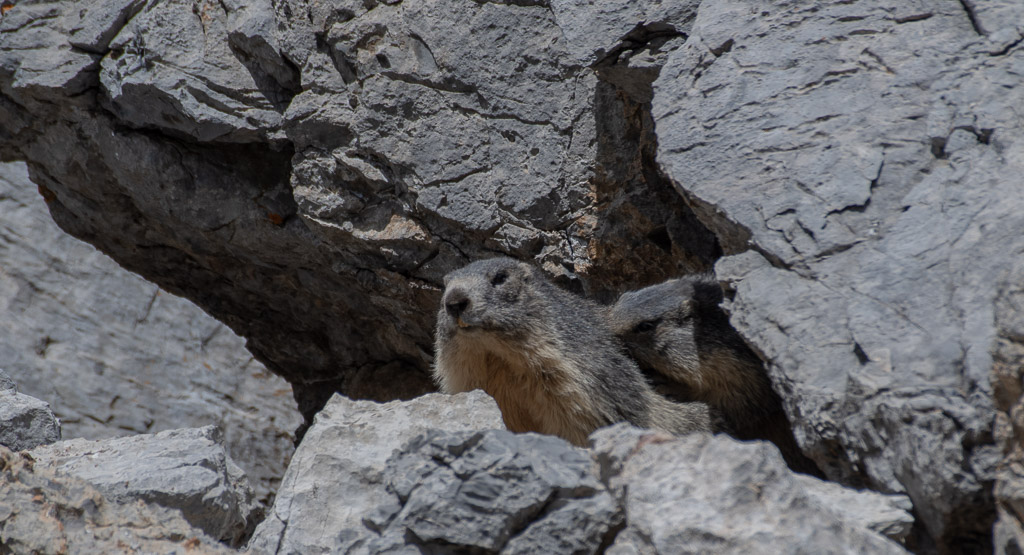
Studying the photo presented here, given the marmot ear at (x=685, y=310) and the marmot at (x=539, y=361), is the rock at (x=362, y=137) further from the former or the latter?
the marmot at (x=539, y=361)

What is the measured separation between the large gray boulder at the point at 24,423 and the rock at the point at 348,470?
168cm

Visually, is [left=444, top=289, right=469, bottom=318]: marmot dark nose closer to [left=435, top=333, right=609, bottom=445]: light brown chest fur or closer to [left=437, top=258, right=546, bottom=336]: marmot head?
[left=437, top=258, right=546, bottom=336]: marmot head

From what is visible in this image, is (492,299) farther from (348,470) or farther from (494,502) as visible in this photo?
(494,502)

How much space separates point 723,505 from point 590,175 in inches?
124

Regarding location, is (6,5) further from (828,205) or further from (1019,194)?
(1019,194)

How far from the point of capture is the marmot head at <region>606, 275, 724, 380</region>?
518cm

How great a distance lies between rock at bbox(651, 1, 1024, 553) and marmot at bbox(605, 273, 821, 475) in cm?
105

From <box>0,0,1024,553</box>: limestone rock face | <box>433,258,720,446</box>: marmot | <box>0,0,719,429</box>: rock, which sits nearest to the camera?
<box>0,0,1024,553</box>: limestone rock face

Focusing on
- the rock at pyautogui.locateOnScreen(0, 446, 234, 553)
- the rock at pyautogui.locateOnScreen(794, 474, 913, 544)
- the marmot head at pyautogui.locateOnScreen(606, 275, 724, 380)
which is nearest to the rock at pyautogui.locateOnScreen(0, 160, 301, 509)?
the marmot head at pyautogui.locateOnScreen(606, 275, 724, 380)

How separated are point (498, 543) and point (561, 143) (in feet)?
10.4

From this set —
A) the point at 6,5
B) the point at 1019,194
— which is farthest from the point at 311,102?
the point at 1019,194

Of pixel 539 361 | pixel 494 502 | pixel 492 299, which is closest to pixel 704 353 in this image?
pixel 539 361

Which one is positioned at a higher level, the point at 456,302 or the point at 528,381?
the point at 456,302

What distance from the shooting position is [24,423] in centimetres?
475
